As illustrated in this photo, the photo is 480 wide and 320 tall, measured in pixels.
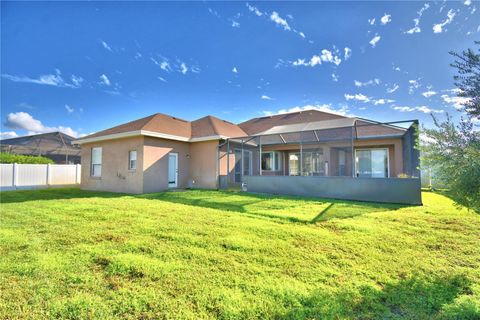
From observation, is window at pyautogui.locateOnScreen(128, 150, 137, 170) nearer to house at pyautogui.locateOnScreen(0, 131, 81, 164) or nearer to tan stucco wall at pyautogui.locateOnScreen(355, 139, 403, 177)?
tan stucco wall at pyautogui.locateOnScreen(355, 139, 403, 177)

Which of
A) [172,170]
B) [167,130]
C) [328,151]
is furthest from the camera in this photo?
[328,151]

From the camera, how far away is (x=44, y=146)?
25.6m

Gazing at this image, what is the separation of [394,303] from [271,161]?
52.1 feet

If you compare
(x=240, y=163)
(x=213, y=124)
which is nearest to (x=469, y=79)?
(x=240, y=163)

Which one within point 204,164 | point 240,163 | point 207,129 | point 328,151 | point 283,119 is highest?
point 283,119

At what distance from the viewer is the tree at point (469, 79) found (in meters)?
3.40

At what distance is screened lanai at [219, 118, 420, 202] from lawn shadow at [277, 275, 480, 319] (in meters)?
9.90

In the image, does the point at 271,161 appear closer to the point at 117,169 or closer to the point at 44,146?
the point at 117,169

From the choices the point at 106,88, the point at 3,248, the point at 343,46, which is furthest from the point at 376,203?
the point at 106,88

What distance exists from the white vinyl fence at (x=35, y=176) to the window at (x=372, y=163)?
21.0 meters

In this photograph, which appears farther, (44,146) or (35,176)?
(44,146)

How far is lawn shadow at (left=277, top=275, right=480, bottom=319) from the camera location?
2.52 metres

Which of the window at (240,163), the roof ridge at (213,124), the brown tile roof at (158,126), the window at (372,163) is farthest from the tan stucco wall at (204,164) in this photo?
the window at (372,163)

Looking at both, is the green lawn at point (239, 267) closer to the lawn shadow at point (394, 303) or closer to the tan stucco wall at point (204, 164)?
the lawn shadow at point (394, 303)
